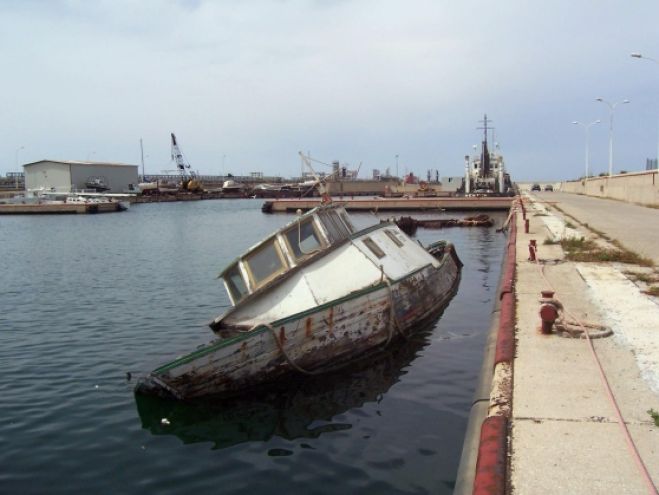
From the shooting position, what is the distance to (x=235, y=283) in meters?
13.4

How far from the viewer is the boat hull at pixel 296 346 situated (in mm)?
9852

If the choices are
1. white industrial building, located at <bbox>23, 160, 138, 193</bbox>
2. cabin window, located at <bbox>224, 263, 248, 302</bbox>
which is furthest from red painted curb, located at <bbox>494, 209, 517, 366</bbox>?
white industrial building, located at <bbox>23, 160, 138, 193</bbox>

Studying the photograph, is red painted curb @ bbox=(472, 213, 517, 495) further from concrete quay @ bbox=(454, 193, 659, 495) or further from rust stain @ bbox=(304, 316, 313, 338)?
rust stain @ bbox=(304, 316, 313, 338)

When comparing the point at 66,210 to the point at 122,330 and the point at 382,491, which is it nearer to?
the point at 122,330

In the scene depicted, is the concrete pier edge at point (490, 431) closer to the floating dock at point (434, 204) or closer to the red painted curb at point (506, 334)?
the red painted curb at point (506, 334)

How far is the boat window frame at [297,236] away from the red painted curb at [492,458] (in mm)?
7080

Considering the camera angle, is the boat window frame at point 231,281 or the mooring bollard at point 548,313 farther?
the boat window frame at point 231,281

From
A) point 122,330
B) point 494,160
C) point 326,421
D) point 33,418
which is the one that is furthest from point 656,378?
point 494,160

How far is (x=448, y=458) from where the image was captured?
805 centimetres

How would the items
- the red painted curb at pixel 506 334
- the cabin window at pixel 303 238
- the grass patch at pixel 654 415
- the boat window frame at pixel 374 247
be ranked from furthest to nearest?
the boat window frame at pixel 374 247
the cabin window at pixel 303 238
the red painted curb at pixel 506 334
the grass patch at pixel 654 415

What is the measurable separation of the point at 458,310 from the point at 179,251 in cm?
2275

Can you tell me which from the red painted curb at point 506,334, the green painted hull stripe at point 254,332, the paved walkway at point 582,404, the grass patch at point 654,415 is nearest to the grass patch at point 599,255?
the paved walkway at point 582,404

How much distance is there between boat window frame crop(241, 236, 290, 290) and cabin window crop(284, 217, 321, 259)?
0.91ft

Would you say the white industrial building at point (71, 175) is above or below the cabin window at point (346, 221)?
above
